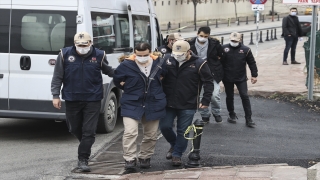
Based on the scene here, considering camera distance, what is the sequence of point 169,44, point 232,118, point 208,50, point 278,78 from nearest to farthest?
point 169,44, point 208,50, point 232,118, point 278,78

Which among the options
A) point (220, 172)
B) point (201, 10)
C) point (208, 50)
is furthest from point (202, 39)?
point (201, 10)

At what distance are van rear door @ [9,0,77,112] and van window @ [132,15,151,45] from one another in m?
2.14

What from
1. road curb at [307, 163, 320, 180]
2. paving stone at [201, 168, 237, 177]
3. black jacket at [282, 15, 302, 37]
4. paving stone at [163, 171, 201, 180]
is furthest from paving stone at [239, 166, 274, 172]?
black jacket at [282, 15, 302, 37]

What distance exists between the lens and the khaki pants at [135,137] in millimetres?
7648

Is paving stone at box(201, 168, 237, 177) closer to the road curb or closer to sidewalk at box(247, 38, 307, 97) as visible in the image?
the road curb

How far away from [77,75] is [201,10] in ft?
194

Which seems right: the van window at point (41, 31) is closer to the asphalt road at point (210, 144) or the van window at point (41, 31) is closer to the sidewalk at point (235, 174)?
the asphalt road at point (210, 144)

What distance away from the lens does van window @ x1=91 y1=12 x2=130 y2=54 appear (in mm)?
9703

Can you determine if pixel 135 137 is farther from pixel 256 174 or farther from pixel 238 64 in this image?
Answer: pixel 238 64

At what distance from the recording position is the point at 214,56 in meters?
10.4

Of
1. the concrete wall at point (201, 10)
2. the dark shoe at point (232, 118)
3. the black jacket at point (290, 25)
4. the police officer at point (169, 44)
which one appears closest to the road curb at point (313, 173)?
the police officer at point (169, 44)

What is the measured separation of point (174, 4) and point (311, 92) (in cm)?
4850

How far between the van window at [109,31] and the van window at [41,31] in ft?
1.42

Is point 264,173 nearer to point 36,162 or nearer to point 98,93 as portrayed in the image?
point 98,93
